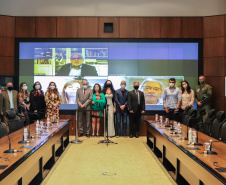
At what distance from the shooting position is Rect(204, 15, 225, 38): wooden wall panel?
1037 centimetres

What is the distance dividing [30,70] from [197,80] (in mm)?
5235

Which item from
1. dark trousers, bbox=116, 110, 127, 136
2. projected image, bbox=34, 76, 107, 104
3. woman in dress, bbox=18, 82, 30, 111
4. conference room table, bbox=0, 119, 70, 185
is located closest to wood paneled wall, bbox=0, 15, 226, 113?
woman in dress, bbox=18, 82, 30, 111

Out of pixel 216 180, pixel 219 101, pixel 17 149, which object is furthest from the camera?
pixel 219 101

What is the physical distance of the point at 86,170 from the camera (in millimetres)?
5922

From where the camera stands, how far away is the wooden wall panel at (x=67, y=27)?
1077 centimetres

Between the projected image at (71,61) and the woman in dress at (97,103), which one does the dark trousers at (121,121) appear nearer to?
the woman in dress at (97,103)

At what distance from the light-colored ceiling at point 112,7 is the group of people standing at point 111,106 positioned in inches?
94.8

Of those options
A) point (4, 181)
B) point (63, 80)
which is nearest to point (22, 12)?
point (63, 80)

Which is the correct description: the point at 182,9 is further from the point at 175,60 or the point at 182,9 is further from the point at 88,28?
the point at 88,28

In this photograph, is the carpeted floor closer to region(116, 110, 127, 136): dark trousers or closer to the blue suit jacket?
region(116, 110, 127, 136): dark trousers

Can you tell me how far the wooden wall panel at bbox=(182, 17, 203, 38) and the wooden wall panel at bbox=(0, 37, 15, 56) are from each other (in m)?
5.36

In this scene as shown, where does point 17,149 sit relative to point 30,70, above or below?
below

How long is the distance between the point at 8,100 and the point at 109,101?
9.22 ft

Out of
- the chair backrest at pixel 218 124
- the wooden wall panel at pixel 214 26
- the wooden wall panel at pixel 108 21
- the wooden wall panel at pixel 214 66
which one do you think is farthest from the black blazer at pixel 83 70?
the chair backrest at pixel 218 124
